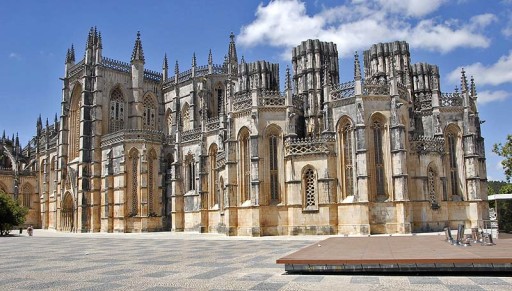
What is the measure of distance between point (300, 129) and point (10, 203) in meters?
30.6

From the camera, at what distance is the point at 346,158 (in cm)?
3609

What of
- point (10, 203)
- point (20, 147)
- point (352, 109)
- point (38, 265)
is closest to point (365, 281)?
point (38, 265)

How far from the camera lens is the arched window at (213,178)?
4678cm

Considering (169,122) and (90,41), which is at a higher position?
(90,41)

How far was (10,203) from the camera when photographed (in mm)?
49000

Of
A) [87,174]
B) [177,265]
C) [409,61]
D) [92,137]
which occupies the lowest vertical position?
[177,265]

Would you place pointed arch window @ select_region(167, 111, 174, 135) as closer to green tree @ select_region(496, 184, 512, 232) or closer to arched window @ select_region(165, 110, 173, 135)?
arched window @ select_region(165, 110, 173, 135)

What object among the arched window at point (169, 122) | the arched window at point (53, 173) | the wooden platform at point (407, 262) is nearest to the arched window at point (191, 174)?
the arched window at point (169, 122)

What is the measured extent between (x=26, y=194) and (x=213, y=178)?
136ft

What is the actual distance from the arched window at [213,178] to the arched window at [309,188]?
40.5ft

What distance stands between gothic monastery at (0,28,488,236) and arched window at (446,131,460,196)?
0.09 metres

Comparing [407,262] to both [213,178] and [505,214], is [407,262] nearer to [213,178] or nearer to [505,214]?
[505,214]

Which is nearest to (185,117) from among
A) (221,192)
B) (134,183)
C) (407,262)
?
(134,183)

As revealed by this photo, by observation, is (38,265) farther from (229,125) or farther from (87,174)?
(87,174)
